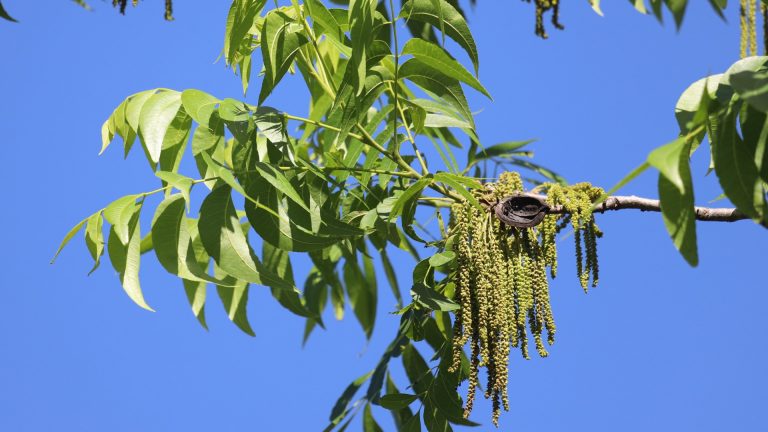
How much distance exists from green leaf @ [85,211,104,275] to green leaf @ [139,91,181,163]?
21cm

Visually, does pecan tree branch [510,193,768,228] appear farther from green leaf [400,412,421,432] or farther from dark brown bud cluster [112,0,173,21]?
dark brown bud cluster [112,0,173,21]

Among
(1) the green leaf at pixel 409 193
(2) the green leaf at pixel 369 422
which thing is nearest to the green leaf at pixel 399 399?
(1) the green leaf at pixel 409 193

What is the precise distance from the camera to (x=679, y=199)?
1.74m

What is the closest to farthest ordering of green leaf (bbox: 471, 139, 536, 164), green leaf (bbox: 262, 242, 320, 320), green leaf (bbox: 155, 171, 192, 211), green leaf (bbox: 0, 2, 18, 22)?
1. green leaf (bbox: 0, 2, 18, 22)
2. green leaf (bbox: 155, 171, 192, 211)
3. green leaf (bbox: 262, 242, 320, 320)
4. green leaf (bbox: 471, 139, 536, 164)

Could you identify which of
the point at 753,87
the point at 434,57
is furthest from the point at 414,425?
the point at 753,87

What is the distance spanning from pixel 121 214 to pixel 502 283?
89 centimetres

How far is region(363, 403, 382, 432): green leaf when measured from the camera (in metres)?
3.42

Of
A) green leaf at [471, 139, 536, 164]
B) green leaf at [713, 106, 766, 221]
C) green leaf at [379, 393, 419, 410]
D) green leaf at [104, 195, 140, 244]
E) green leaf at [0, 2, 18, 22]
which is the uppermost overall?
green leaf at [471, 139, 536, 164]

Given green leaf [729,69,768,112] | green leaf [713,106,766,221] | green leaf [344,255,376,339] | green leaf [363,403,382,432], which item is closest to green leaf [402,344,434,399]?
green leaf [363,403,382,432]

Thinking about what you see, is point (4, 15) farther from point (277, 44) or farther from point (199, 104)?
point (277, 44)

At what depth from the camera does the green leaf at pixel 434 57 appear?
2404 millimetres

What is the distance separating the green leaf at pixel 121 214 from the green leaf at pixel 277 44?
0.39m

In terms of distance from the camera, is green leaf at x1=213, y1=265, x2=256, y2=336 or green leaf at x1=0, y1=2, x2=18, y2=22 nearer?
green leaf at x1=0, y1=2, x2=18, y2=22

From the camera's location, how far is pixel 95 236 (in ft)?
8.29
